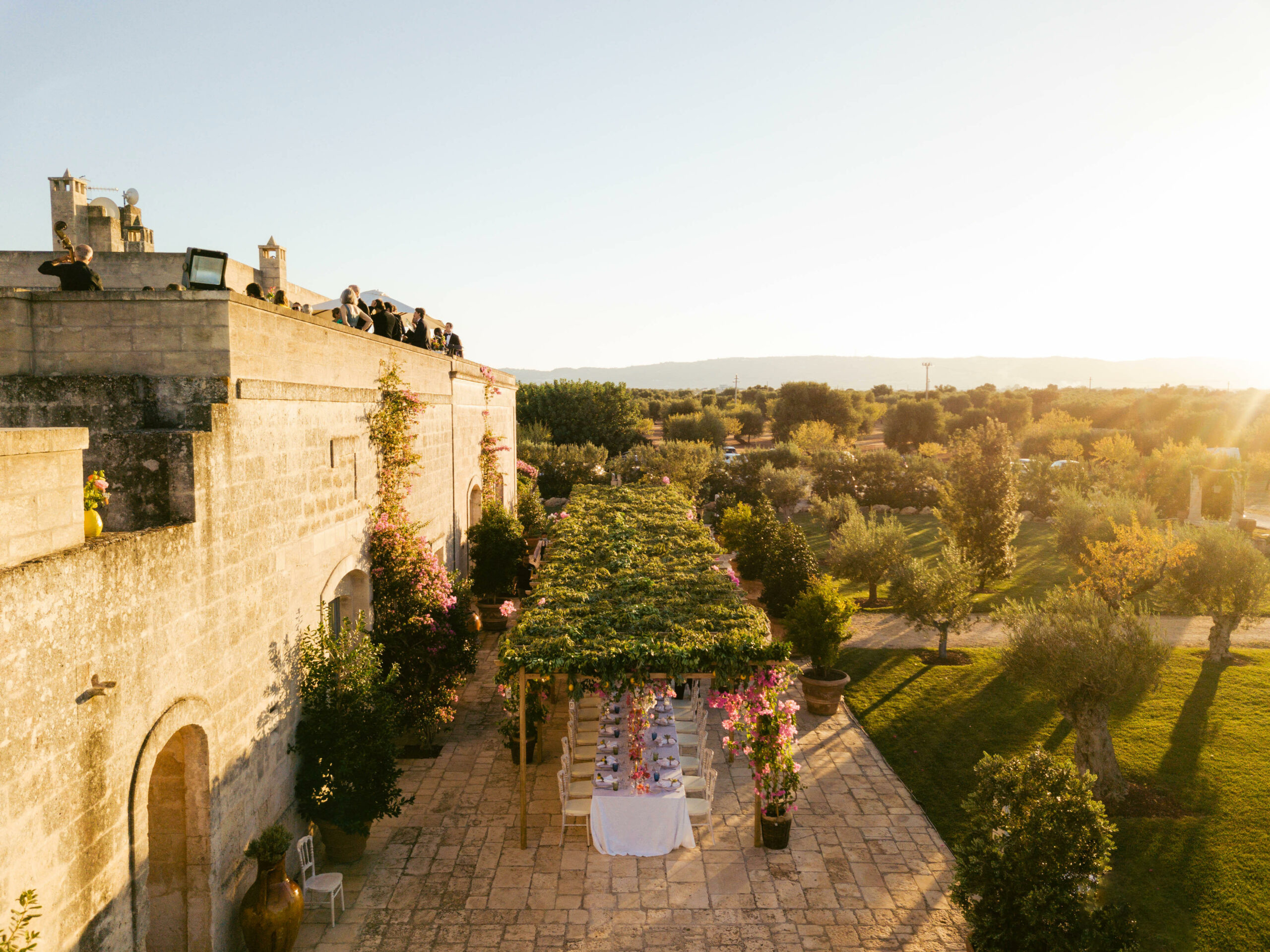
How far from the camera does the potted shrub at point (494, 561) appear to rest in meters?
14.8

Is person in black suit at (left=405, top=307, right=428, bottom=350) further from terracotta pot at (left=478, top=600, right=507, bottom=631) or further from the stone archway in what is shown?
the stone archway

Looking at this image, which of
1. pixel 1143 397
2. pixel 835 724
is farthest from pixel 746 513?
pixel 1143 397

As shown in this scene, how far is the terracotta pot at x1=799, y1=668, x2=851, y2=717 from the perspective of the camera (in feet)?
37.6

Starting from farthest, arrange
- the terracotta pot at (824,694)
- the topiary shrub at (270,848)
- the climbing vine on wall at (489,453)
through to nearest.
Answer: the climbing vine on wall at (489,453)
the terracotta pot at (824,694)
the topiary shrub at (270,848)

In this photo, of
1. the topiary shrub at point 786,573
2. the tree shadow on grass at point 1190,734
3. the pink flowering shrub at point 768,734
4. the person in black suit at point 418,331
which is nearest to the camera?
the pink flowering shrub at point 768,734

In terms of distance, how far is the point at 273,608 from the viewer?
645cm

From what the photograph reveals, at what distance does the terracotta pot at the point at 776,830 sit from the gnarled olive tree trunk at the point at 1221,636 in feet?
38.1

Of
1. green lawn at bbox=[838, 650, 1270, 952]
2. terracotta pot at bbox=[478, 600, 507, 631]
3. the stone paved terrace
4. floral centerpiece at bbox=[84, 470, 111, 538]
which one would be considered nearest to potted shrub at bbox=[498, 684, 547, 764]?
the stone paved terrace

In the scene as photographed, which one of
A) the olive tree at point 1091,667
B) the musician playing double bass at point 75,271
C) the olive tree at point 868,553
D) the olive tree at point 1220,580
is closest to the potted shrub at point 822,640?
the olive tree at point 1091,667

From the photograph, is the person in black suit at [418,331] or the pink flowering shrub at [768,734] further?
the person in black suit at [418,331]

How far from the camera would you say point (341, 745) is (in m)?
6.96

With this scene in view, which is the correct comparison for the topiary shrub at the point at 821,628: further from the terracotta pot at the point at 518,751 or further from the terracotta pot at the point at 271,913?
the terracotta pot at the point at 271,913

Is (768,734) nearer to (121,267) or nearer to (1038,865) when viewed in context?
(1038,865)

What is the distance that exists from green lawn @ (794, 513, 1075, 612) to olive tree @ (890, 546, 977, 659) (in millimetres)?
3133
